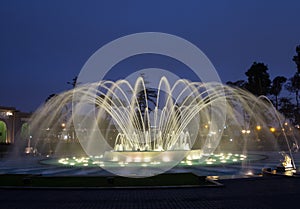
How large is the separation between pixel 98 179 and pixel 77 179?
0.88 metres

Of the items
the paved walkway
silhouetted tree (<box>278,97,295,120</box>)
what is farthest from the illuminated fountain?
the paved walkway

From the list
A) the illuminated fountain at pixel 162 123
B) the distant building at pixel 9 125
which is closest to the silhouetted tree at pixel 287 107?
the illuminated fountain at pixel 162 123

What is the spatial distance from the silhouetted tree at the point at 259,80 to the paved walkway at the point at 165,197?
4739 centimetres

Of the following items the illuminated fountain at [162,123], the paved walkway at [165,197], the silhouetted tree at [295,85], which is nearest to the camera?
the paved walkway at [165,197]

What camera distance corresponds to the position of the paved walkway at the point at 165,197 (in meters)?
9.06

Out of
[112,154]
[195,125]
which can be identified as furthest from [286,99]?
[112,154]

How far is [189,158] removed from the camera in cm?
2300

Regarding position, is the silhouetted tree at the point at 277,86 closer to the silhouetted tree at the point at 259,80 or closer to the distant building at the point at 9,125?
the silhouetted tree at the point at 259,80

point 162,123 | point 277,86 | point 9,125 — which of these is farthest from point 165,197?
point 277,86

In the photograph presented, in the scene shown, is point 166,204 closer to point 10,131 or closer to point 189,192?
point 189,192

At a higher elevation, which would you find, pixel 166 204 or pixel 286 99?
pixel 286 99

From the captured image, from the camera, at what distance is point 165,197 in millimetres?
10141

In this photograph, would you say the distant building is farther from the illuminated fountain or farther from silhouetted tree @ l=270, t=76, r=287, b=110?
silhouetted tree @ l=270, t=76, r=287, b=110

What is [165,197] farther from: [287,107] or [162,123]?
[287,107]
